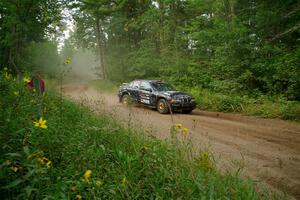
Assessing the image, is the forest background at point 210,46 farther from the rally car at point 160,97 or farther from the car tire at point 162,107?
the car tire at point 162,107

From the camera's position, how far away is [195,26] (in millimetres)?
19344

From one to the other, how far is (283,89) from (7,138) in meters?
14.7

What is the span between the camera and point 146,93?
14641mm

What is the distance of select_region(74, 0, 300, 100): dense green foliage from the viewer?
15.1 metres

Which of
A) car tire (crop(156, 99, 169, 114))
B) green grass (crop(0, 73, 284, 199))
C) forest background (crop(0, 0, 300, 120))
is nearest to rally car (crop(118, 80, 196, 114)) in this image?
car tire (crop(156, 99, 169, 114))

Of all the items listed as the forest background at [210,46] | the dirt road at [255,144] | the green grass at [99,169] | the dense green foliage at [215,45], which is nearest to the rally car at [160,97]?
the dirt road at [255,144]

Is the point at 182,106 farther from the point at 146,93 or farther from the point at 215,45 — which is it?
the point at 215,45

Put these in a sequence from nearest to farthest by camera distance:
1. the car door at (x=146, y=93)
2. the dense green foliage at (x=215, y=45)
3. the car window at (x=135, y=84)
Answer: the car door at (x=146, y=93) < the dense green foliage at (x=215, y=45) < the car window at (x=135, y=84)

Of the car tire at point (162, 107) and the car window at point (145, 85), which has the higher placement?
the car window at point (145, 85)

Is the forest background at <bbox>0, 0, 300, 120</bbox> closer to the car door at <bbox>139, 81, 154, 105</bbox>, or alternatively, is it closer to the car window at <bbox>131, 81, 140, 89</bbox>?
the car door at <bbox>139, 81, 154, 105</bbox>

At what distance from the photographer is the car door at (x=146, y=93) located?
14398 millimetres

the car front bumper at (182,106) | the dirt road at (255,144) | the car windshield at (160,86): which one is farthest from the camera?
the car windshield at (160,86)

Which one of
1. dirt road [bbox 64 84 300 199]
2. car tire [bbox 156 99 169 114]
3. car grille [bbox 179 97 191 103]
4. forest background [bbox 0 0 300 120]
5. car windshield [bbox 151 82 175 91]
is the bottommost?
dirt road [bbox 64 84 300 199]

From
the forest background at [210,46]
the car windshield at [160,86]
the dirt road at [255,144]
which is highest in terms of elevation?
the forest background at [210,46]
